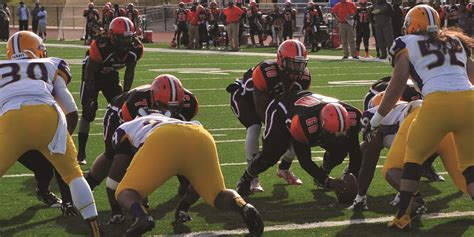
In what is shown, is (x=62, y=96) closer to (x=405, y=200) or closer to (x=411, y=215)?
(x=405, y=200)

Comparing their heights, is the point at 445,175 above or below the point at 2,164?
below

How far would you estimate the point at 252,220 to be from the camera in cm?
577

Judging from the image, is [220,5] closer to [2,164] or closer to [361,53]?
[361,53]

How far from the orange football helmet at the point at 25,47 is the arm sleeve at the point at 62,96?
0.99ft

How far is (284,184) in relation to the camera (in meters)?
8.02

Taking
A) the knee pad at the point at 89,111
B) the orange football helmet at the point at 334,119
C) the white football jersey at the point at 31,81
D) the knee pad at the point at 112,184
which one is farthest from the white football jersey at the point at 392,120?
the knee pad at the point at 89,111

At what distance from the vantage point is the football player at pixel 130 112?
20.1 feet

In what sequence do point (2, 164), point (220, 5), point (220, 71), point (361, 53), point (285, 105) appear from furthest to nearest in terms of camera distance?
point (220, 5) < point (361, 53) < point (220, 71) < point (285, 105) < point (2, 164)

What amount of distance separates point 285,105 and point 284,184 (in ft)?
3.68

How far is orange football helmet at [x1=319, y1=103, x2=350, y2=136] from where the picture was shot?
654 cm

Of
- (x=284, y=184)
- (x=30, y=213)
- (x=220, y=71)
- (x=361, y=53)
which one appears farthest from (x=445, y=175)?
(x=361, y=53)

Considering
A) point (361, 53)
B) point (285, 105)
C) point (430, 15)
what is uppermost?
point (430, 15)

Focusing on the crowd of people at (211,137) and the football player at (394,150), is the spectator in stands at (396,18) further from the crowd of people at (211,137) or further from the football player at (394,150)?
the football player at (394,150)

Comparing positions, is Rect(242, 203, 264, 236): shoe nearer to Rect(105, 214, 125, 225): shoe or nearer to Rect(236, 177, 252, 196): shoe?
Rect(105, 214, 125, 225): shoe
